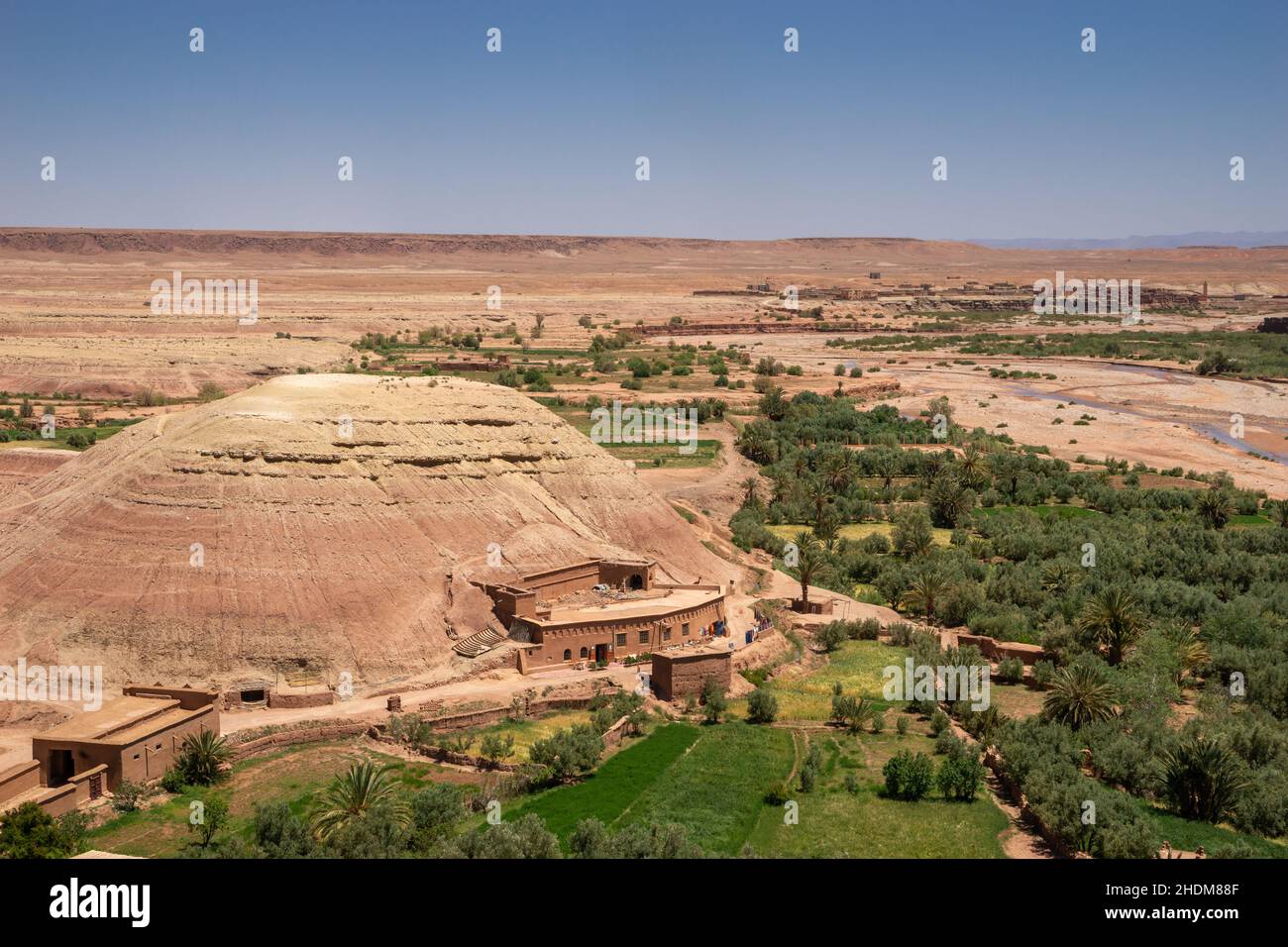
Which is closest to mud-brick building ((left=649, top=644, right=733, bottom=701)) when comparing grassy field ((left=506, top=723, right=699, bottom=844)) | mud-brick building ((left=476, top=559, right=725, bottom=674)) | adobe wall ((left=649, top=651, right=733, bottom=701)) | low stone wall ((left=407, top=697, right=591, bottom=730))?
adobe wall ((left=649, top=651, right=733, bottom=701))

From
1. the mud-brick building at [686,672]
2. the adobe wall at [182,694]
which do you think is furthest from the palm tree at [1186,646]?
the adobe wall at [182,694]

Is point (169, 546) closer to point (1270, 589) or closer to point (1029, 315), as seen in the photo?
point (1270, 589)

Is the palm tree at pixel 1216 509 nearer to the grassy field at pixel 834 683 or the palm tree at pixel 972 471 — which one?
the palm tree at pixel 972 471

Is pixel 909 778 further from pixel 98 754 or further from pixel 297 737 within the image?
pixel 98 754

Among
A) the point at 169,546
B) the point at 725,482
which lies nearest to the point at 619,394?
the point at 725,482

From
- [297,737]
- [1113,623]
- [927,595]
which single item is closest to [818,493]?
[927,595]

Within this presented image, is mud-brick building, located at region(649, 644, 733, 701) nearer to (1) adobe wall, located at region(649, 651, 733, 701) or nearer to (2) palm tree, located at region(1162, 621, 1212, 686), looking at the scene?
(1) adobe wall, located at region(649, 651, 733, 701)

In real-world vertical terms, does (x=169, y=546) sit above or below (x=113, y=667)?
above

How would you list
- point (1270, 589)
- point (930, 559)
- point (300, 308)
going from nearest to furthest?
point (1270, 589), point (930, 559), point (300, 308)
